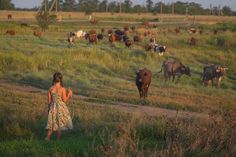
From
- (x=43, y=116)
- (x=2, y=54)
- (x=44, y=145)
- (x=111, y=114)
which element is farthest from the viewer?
(x=2, y=54)

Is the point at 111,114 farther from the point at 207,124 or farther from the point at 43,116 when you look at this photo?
the point at 207,124

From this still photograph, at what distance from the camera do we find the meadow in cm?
948

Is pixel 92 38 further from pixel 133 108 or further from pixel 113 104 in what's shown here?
pixel 133 108

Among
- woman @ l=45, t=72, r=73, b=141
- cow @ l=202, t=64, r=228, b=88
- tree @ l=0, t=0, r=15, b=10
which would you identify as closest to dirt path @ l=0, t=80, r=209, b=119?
woman @ l=45, t=72, r=73, b=141

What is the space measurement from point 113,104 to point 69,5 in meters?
121

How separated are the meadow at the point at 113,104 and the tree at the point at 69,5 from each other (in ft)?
288

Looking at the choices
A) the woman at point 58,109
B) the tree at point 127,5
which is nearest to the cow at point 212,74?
the woman at point 58,109

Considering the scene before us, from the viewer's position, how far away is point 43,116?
14.2 m

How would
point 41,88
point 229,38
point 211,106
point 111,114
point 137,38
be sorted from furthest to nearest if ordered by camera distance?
point 229,38 → point 137,38 → point 41,88 → point 211,106 → point 111,114

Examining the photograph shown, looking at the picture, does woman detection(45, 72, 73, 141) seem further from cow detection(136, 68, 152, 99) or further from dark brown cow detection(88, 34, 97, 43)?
dark brown cow detection(88, 34, 97, 43)

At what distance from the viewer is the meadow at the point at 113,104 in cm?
948

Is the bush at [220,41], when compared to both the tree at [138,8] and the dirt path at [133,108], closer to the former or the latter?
the dirt path at [133,108]

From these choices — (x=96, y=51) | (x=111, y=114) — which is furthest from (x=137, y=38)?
(x=111, y=114)

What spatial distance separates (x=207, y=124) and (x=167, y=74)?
64.1ft
